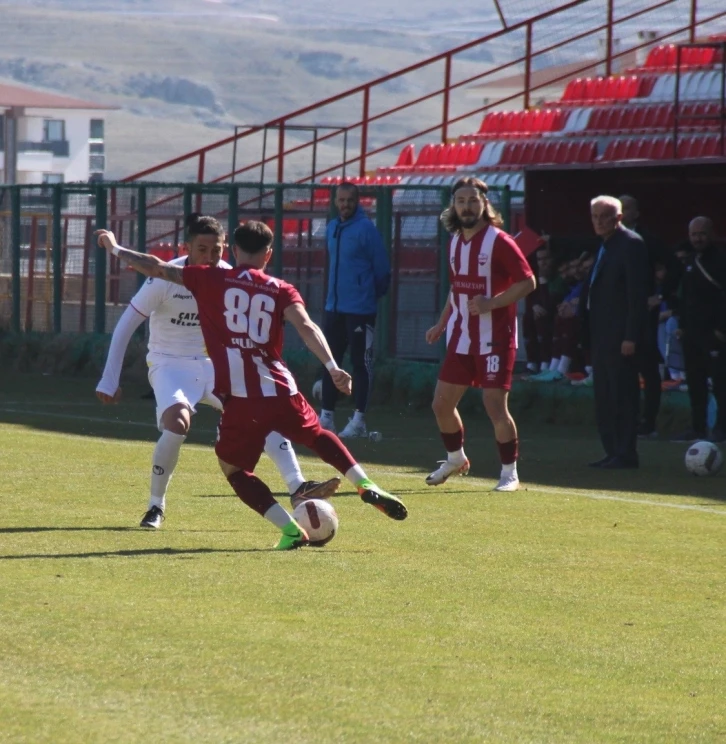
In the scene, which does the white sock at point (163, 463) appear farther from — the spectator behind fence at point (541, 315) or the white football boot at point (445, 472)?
the spectator behind fence at point (541, 315)

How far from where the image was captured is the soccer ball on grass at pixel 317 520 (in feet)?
27.8

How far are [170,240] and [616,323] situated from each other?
10.5m

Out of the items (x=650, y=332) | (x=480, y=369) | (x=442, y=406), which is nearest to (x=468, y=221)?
(x=480, y=369)

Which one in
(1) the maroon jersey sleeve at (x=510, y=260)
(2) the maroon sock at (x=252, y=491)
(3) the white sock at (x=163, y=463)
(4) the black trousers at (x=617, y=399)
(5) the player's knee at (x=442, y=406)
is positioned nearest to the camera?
(2) the maroon sock at (x=252, y=491)

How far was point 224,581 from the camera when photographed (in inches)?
295

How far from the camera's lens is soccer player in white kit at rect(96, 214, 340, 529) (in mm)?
8982

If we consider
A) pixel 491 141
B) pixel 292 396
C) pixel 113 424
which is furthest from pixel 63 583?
pixel 491 141

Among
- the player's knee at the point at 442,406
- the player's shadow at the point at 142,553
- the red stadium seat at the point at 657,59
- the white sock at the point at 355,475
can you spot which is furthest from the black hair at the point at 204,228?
the red stadium seat at the point at 657,59

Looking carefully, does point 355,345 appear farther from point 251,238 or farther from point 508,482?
point 251,238

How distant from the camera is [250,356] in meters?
8.16

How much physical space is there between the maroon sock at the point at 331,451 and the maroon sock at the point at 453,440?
2906 mm

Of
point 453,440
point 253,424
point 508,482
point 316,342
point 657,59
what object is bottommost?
point 508,482

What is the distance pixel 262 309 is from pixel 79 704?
316 centimetres

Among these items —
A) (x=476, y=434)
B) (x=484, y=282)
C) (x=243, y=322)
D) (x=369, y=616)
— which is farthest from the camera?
(x=476, y=434)
